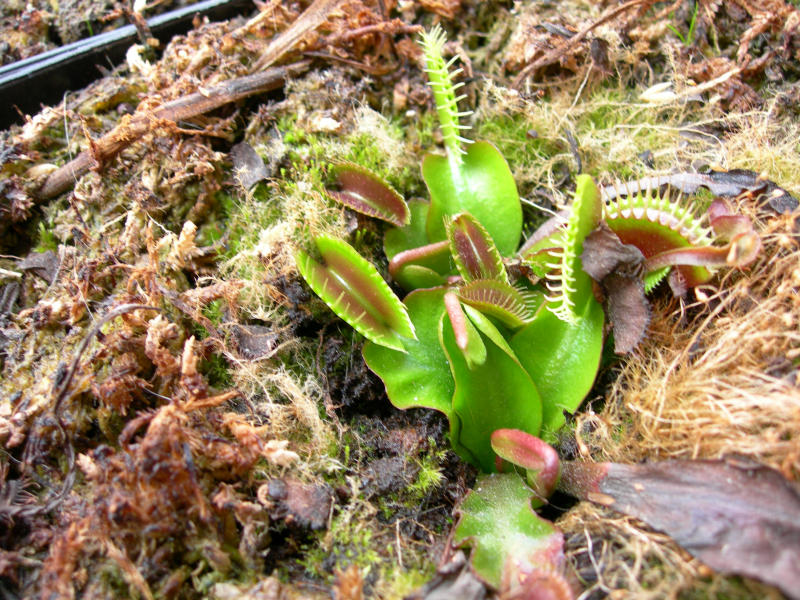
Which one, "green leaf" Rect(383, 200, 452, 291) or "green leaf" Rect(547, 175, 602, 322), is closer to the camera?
"green leaf" Rect(547, 175, 602, 322)

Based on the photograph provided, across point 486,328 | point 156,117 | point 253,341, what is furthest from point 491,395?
point 156,117

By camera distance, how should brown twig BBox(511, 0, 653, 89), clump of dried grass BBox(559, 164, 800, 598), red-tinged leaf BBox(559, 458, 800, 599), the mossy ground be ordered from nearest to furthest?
red-tinged leaf BBox(559, 458, 800, 599), clump of dried grass BBox(559, 164, 800, 598), the mossy ground, brown twig BBox(511, 0, 653, 89)

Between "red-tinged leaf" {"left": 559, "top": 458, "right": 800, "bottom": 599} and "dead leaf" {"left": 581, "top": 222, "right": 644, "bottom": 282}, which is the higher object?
Result: "dead leaf" {"left": 581, "top": 222, "right": 644, "bottom": 282}

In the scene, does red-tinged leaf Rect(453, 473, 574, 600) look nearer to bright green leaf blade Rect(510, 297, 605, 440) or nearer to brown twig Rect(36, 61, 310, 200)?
bright green leaf blade Rect(510, 297, 605, 440)

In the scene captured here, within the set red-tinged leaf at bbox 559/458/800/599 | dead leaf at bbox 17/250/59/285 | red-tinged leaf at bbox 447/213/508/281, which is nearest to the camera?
red-tinged leaf at bbox 559/458/800/599

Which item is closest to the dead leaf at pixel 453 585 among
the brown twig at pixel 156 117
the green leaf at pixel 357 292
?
the green leaf at pixel 357 292

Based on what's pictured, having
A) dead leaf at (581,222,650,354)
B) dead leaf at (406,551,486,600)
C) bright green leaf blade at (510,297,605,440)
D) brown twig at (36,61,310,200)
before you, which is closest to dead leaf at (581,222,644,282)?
dead leaf at (581,222,650,354)

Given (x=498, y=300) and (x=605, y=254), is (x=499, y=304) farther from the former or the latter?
(x=605, y=254)

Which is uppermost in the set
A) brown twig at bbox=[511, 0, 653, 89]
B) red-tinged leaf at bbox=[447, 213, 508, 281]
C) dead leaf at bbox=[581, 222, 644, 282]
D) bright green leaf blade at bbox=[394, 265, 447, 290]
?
brown twig at bbox=[511, 0, 653, 89]
